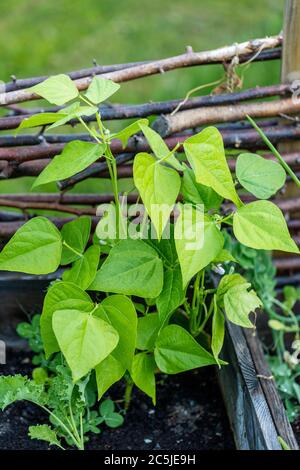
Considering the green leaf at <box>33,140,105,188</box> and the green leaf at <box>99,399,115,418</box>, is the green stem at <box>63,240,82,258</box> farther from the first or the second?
the green leaf at <box>99,399,115,418</box>

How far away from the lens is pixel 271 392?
48.1 inches

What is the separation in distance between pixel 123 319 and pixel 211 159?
26cm

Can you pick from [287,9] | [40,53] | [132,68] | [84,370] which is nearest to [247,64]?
[287,9]

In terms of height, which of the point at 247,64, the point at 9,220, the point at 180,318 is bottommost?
the point at 180,318

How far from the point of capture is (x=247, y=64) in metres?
1.42

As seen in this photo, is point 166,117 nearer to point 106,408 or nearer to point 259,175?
point 259,175

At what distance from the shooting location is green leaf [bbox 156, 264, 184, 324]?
1.11 metres

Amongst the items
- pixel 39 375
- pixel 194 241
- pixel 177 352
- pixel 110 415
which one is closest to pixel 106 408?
pixel 110 415

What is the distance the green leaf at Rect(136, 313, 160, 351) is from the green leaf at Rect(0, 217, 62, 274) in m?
0.18

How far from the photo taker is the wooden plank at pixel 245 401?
3.67 feet

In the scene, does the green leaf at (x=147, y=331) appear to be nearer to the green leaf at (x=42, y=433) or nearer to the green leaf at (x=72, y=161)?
the green leaf at (x=42, y=433)

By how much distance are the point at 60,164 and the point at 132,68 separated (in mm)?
387
